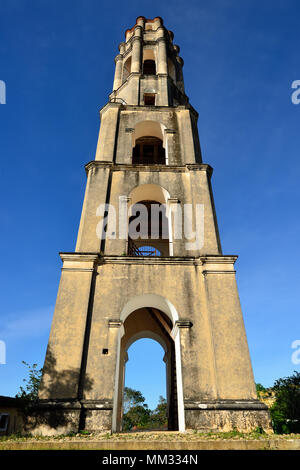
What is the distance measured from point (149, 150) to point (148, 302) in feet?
36.2

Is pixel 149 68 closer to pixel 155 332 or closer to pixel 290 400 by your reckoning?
pixel 155 332

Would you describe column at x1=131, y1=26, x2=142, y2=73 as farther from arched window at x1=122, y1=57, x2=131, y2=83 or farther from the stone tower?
the stone tower

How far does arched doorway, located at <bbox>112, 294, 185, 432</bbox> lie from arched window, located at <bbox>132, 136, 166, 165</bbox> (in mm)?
8864

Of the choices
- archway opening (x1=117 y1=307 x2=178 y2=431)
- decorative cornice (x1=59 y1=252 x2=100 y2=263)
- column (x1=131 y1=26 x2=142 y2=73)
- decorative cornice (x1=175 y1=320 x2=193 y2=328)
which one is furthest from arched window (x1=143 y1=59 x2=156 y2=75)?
decorative cornice (x1=175 y1=320 x2=193 y2=328)

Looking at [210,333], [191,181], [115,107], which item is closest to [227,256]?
[210,333]

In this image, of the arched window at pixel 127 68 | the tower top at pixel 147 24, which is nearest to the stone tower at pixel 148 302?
the arched window at pixel 127 68

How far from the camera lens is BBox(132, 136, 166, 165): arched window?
17.6 metres

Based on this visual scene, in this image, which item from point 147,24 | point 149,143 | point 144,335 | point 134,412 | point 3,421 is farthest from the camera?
point 134,412

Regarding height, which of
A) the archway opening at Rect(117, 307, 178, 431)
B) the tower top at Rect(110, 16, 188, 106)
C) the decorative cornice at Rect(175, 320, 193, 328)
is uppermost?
the tower top at Rect(110, 16, 188, 106)

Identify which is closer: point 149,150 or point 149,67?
point 149,150

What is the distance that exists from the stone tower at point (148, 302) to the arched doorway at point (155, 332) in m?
0.05

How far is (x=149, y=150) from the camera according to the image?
18.3 metres

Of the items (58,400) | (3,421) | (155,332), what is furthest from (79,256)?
(3,421)
